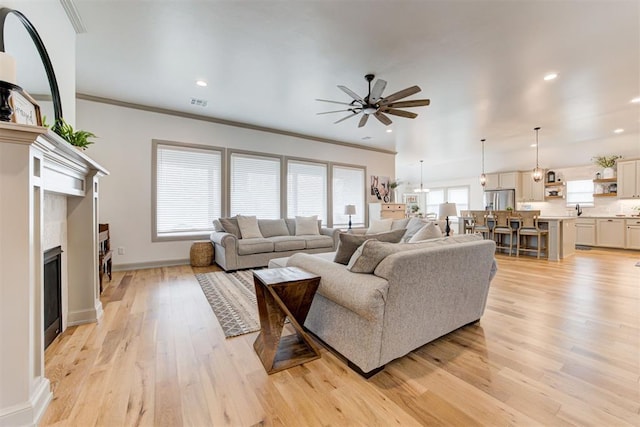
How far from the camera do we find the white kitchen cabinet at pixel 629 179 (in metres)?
6.53

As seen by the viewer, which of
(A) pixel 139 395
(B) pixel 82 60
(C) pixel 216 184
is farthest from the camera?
(C) pixel 216 184

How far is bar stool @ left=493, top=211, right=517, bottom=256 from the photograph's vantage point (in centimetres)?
614

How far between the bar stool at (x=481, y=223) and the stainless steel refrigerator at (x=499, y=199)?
8.08 ft

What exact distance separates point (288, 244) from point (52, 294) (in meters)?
3.22

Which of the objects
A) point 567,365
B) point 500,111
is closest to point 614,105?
point 500,111

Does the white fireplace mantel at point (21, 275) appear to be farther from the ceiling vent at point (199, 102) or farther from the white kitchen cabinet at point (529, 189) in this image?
the white kitchen cabinet at point (529, 189)

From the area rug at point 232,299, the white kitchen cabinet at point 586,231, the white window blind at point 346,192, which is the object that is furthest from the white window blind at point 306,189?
the white kitchen cabinet at point 586,231

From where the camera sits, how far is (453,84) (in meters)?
3.81

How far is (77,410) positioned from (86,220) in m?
1.80

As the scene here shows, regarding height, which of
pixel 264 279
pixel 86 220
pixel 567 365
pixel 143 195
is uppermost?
pixel 143 195

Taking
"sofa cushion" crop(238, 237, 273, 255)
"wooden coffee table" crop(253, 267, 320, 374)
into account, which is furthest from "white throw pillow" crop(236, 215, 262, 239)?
"wooden coffee table" crop(253, 267, 320, 374)

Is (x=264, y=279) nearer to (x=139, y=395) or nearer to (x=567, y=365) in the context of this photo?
(x=139, y=395)

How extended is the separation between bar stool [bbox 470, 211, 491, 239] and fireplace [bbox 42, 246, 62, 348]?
7.59m

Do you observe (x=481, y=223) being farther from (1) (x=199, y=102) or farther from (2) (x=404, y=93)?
(1) (x=199, y=102)
